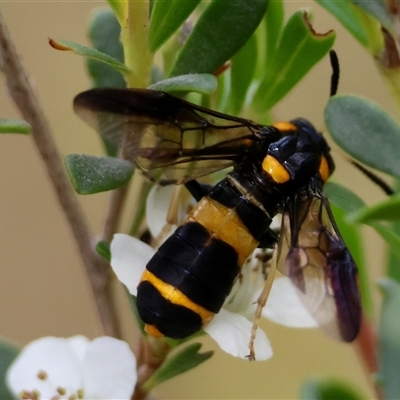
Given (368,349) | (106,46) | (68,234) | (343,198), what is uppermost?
(106,46)

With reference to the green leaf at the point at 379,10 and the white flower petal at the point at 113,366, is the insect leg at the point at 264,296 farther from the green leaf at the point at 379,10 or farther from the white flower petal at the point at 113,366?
the green leaf at the point at 379,10

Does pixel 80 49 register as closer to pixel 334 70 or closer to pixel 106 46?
pixel 106 46

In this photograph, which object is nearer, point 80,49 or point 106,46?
point 80,49

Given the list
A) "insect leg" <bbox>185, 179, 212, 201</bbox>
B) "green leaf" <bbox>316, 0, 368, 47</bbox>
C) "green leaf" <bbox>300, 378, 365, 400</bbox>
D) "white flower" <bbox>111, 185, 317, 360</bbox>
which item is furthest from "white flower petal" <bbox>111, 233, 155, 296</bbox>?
"green leaf" <bbox>316, 0, 368, 47</bbox>

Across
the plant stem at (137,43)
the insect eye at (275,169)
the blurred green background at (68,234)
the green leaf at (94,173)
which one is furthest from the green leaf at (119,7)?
the blurred green background at (68,234)

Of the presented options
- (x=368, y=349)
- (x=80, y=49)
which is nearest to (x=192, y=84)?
(x=80, y=49)

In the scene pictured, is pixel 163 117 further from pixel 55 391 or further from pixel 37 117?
pixel 55 391

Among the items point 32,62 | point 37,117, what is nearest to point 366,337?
point 37,117
